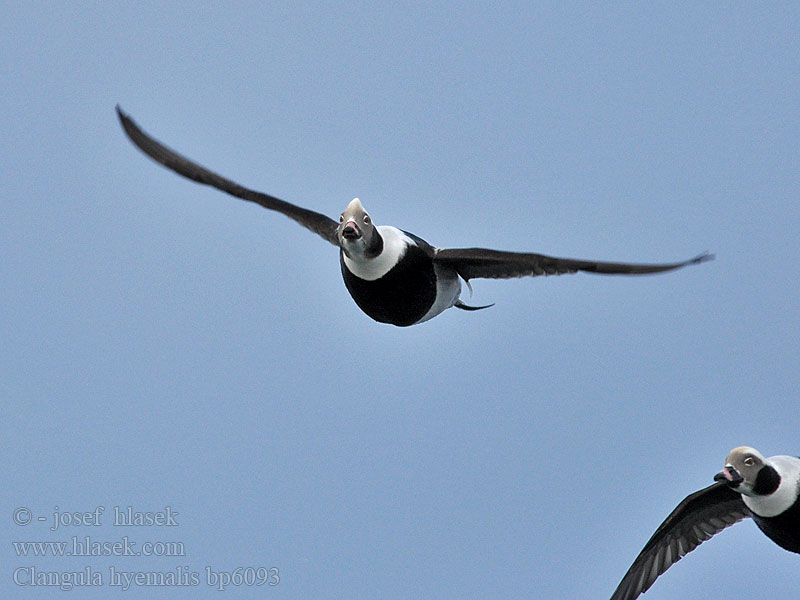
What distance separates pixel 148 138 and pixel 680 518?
6806 millimetres

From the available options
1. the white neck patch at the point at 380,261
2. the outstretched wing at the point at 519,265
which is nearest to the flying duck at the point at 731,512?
the outstretched wing at the point at 519,265

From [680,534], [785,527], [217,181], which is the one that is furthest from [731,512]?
[217,181]

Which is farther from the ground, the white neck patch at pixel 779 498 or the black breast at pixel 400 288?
the black breast at pixel 400 288

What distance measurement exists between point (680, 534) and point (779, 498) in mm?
1556

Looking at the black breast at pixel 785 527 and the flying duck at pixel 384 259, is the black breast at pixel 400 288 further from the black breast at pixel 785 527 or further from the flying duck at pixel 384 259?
the black breast at pixel 785 527

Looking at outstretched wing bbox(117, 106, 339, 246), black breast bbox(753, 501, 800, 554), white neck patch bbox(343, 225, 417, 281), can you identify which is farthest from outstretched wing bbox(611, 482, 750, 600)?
outstretched wing bbox(117, 106, 339, 246)

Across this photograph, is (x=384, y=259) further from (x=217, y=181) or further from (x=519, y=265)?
(x=217, y=181)

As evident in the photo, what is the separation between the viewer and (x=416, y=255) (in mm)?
12977

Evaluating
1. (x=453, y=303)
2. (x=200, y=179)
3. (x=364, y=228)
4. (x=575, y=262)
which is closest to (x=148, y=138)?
(x=200, y=179)

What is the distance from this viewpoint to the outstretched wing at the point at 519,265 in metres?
10.5

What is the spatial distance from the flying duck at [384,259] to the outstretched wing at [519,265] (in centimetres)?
1

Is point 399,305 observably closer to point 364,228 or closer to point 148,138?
point 364,228

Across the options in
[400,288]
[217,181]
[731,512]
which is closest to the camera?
[400,288]

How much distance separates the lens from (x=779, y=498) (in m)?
13.5
